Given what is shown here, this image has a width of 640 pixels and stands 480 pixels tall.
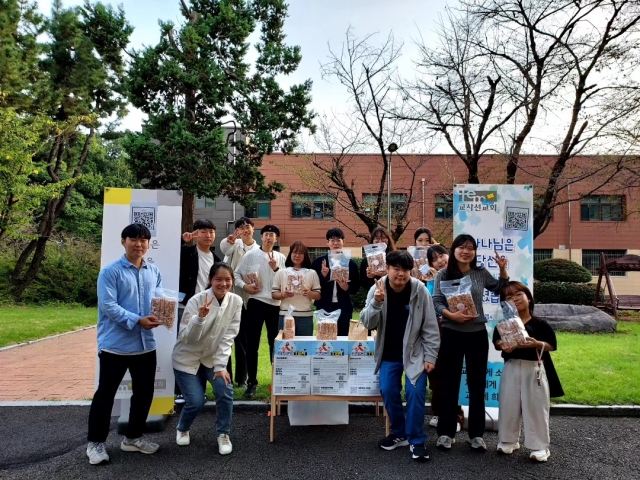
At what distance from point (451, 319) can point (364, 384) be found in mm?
1043

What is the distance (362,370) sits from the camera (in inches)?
166

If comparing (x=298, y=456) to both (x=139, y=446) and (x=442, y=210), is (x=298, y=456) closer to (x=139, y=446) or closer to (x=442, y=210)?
(x=139, y=446)

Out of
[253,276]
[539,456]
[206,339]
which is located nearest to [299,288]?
[253,276]

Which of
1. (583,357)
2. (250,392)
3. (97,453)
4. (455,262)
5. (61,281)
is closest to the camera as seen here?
(97,453)

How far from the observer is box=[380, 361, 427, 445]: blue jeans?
3.76 meters

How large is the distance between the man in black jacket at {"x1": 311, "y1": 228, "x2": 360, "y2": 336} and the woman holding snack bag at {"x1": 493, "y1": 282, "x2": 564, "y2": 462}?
1.71 metres

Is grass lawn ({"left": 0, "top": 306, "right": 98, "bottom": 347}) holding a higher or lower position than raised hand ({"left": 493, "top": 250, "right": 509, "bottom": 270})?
lower

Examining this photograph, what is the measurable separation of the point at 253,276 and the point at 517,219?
2982mm

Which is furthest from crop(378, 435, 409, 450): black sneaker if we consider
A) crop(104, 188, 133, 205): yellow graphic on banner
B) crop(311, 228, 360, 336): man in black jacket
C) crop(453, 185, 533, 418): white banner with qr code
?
crop(104, 188, 133, 205): yellow graphic on banner

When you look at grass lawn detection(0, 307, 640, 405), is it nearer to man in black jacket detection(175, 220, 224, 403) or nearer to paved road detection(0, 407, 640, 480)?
paved road detection(0, 407, 640, 480)

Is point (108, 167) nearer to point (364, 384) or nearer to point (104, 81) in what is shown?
point (104, 81)

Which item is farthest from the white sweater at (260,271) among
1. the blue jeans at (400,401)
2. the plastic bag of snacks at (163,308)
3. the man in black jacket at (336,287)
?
the blue jeans at (400,401)

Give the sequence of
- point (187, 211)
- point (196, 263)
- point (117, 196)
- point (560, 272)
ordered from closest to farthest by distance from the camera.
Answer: point (117, 196), point (196, 263), point (187, 211), point (560, 272)

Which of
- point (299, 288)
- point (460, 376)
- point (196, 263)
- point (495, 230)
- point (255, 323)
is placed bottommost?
point (460, 376)
